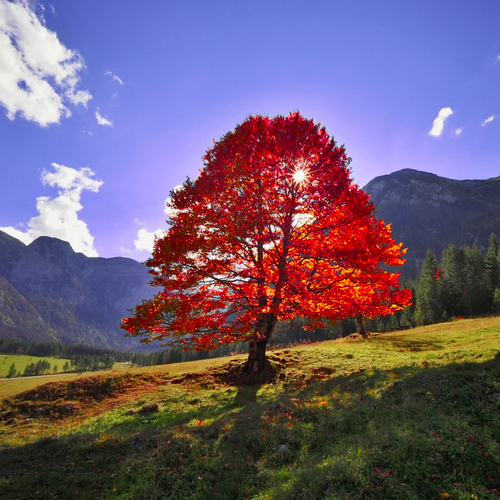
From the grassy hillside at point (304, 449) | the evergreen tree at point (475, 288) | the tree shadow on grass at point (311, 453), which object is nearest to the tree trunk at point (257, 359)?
the grassy hillside at point (304, 449)

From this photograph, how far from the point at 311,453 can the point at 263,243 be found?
10.3 m

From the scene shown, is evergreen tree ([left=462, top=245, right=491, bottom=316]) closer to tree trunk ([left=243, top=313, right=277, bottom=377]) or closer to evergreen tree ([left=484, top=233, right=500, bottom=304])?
evergreen tree ([left=484, top=233, right=500, bottom=304])

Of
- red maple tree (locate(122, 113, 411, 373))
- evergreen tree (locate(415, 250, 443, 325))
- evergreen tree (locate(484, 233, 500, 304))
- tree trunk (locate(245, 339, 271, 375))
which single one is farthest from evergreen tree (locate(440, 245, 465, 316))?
tree trunk (locate(245, 339, 271, 375))

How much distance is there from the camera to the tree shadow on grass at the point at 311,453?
5105mm

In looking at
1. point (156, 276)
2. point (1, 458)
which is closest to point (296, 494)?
point (1, 458)

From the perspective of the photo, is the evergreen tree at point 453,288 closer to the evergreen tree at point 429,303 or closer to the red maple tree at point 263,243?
the evergreen tree at point 429,303

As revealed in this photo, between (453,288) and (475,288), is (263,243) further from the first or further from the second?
(453,288)

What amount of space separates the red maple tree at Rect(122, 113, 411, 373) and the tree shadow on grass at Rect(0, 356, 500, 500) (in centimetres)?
518

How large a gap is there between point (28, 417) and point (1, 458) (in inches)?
391

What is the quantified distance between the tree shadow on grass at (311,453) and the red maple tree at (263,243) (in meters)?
5.18

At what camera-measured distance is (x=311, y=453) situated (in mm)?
6871

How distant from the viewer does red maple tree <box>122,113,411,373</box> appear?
13938mm

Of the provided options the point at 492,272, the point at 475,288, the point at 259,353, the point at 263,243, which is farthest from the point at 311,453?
the point at 492,272

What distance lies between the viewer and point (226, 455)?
727cm
